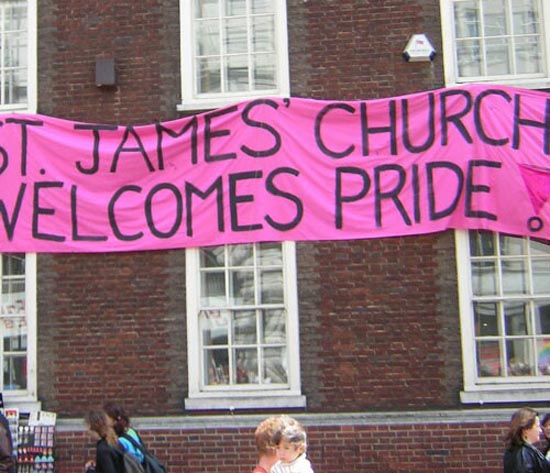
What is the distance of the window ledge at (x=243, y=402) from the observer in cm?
948

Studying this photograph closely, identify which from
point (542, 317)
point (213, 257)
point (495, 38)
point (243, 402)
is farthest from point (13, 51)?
point (542, 317)

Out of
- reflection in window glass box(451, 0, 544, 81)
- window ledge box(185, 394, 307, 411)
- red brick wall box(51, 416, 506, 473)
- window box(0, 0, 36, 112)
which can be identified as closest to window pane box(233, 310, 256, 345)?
window ledge box(185, 394, 307, 411)

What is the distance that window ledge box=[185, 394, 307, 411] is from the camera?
9484 mm

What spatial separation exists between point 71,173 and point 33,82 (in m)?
1.32

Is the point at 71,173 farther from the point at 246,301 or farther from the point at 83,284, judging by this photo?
the point at 246,301

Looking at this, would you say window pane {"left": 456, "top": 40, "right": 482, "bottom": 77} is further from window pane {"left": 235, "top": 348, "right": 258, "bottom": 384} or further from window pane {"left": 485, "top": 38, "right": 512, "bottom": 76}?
window pane {"left": 235, "top": 348, "right": 258, "bottom": 384}

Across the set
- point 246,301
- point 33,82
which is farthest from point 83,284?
point 33,82

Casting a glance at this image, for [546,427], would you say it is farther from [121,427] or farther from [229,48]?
[229,48]

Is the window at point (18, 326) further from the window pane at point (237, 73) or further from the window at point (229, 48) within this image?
the window pane at point (237, 73)

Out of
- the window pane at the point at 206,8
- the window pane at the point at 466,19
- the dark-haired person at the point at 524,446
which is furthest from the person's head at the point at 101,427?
the window pane at the point at 466,19

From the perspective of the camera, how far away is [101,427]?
6.93 m

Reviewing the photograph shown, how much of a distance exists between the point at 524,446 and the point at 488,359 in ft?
9.86

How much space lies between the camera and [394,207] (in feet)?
31.5

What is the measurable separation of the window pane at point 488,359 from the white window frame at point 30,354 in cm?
513
